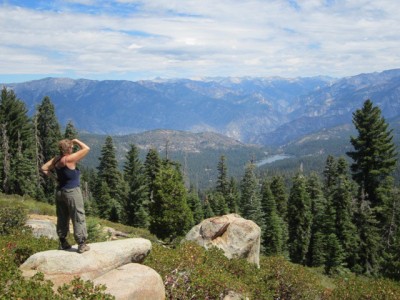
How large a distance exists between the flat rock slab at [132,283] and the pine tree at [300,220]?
4837cm

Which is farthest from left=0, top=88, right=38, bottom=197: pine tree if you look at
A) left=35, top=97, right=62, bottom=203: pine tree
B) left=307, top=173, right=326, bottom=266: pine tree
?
left=307, top=173, right=326, bottom=266: pine tree

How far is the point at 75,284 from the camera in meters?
8.86

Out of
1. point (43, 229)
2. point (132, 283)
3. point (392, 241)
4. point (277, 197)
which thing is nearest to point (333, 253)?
point (392, 241)

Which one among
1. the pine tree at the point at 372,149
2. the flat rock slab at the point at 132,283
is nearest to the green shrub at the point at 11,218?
the flat rock slab at the point at 132,283

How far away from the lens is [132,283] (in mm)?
9969

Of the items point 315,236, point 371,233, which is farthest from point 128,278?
point 315,236

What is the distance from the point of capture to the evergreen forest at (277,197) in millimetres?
36000

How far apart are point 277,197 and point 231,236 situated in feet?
160

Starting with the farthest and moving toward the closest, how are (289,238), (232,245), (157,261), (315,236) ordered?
1. (289,238)
2. (315,236)
3. (232,245)
4. (157,261)

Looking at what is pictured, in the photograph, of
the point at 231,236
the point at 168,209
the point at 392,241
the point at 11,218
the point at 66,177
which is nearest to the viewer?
the point at 66,177

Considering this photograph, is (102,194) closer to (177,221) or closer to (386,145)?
(177,221)

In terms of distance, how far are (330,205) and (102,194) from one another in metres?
34.9

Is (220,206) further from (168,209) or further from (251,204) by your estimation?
(168,209)

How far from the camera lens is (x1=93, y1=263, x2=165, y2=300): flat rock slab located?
9.59m
